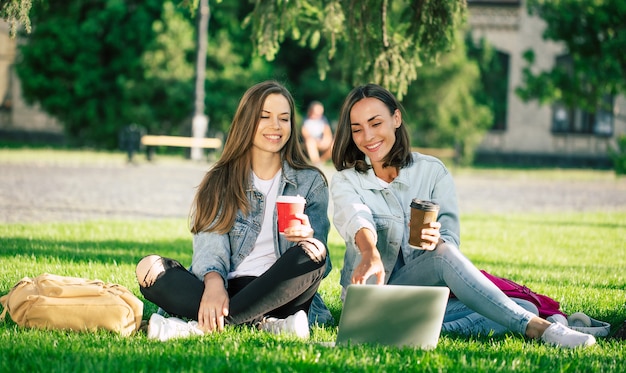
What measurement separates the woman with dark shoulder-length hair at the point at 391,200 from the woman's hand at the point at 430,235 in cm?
13

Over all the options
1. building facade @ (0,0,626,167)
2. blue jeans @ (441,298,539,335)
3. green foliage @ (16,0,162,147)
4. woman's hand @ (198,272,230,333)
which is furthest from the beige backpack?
building facade @ (0,0,626,167)

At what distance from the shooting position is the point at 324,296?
5867 mm

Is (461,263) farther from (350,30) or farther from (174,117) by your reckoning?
(174,117)

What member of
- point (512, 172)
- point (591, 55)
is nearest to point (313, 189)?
point (591, 55)

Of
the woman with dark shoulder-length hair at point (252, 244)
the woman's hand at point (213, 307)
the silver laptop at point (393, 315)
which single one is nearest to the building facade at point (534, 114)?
the woman with dark shoulder-length hair at point (252, 244)

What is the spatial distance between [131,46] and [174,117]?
9.98 ft

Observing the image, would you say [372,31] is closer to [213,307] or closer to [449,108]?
[213,307]

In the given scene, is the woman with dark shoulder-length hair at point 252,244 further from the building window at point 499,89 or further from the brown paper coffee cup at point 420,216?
the building window at point 499,89

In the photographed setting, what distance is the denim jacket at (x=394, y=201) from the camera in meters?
4.75

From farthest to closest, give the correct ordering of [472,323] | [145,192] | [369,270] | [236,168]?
[145,192], [236,168], [472,323], [369,270]

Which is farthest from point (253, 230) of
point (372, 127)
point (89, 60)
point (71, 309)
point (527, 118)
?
point (527, 118)

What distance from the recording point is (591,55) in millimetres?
19391

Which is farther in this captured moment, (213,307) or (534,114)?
(534,114)

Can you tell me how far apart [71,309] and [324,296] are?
2.01 m
